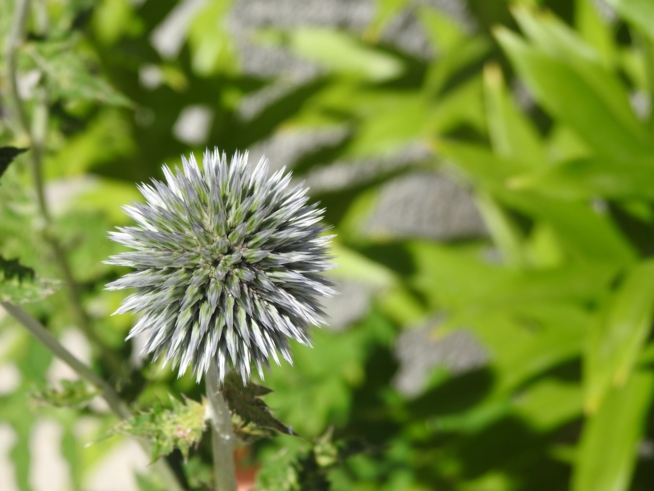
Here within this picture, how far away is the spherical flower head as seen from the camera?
0.34 meters

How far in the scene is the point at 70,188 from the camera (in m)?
1.53

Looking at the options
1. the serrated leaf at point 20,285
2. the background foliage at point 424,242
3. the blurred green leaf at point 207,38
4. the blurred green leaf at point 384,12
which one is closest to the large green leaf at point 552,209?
the background foliage at point 424,242

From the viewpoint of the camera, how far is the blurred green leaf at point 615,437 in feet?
2.69

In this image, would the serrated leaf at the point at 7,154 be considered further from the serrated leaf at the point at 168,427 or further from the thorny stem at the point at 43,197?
the thorny stem at the point at 43,197

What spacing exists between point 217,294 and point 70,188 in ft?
4.29

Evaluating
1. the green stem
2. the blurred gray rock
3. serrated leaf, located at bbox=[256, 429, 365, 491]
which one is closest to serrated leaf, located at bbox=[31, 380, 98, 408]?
serrated leaf, located at bbox=[256, 429, 365, 491]

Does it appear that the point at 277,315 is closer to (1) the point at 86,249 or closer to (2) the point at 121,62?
(1) the point at 86,249

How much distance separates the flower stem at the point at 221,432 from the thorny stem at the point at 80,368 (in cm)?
4

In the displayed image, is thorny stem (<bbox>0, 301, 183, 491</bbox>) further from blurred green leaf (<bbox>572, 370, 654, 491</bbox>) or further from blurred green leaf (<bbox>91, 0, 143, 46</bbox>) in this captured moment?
blurred green leaf (<bbox>91, 0, 143, 46</bbox>)

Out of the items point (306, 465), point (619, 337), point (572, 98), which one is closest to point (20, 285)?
point (306, 465)

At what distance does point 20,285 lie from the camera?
37cm

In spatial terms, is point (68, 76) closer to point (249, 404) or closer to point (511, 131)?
point (249, 404)

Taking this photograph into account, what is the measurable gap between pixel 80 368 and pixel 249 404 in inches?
5.6

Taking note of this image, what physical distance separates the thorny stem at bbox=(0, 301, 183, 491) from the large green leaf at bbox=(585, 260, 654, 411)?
50cm
